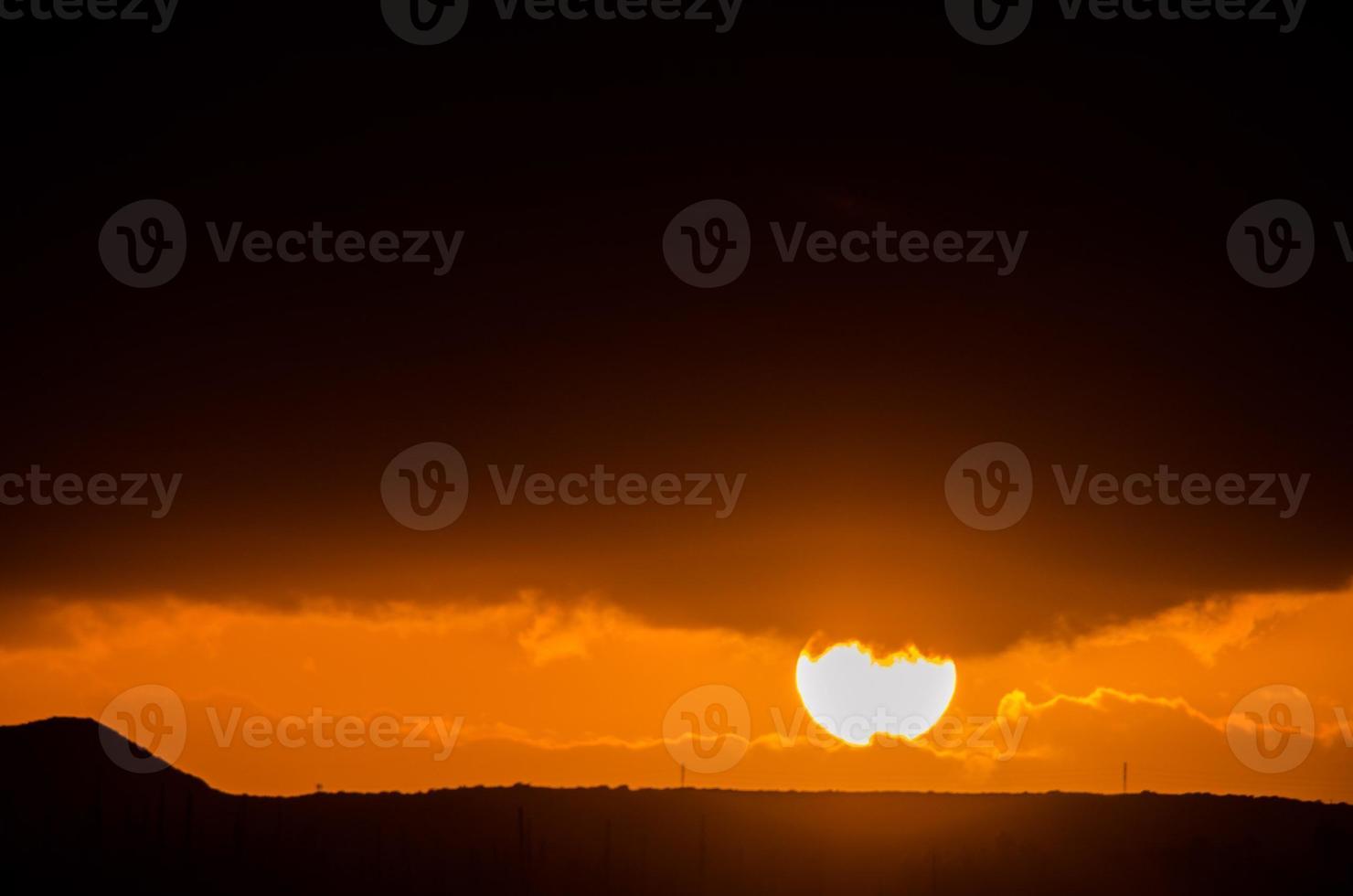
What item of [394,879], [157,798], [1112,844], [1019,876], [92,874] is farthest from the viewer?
[157,798]

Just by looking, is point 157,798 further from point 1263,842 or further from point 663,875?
point 1263,842

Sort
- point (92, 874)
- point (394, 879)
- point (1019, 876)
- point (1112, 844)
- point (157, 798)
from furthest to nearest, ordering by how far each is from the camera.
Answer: point (157, 798) < point (1112, 844) < point (1019, 876) < point (394, 879) < point (92, 874)

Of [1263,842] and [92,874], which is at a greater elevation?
[1263,842]

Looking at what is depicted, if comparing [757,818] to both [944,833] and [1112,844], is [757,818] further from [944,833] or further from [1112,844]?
[1112,844]

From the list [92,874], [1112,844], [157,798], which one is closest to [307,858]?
[92,874]

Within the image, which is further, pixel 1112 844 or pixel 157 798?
pixel 157 798

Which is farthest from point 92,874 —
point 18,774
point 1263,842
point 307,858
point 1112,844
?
point 1263,842
